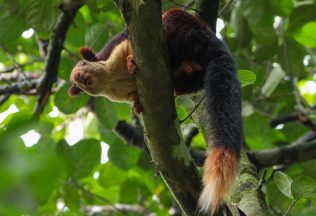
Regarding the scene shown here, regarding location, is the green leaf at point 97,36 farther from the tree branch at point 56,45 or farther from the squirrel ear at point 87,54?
the squirrel ear at point 87,54

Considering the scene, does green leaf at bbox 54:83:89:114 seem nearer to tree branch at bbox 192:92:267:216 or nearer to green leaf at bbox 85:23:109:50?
green leaf at bbox 85:23:109:50

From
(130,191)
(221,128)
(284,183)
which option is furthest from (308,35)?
(221,128)

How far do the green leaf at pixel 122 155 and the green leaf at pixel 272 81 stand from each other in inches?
54.4

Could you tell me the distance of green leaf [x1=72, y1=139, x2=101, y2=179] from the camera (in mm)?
4055

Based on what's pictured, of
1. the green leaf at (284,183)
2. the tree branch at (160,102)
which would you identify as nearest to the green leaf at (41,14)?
the tree branch at (160,102)

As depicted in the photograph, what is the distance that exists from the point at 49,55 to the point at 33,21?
0.31 m

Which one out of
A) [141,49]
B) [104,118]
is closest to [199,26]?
[141,49]

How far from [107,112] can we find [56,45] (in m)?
0.70

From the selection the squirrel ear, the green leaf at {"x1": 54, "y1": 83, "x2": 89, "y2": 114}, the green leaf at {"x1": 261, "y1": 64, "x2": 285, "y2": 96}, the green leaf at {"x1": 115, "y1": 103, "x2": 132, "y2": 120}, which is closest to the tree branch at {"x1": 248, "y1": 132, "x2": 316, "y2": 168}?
the green leaf at {"x1": 261, "y1": 64, "x2": 285, "y2": 96}

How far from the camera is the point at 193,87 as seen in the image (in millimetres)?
3094

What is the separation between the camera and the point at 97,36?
Answer: 165 inches

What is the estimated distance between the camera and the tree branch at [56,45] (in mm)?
4043

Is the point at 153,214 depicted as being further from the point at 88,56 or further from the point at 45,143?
the point at 88,56

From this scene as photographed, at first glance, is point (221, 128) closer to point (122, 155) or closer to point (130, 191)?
point (122, 155)
